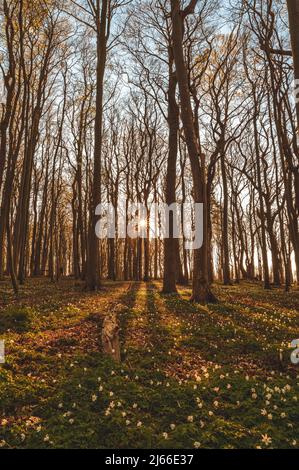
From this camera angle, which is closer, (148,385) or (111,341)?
(148,385)

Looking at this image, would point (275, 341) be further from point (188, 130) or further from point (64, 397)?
point (188, 130)

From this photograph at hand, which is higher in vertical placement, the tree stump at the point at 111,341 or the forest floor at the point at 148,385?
the tree stump at the point at 111,341

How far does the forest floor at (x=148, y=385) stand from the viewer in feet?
15.2

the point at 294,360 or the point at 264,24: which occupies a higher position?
the point at 264,24

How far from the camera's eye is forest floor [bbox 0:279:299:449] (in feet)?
15.2

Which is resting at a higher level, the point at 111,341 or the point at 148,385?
the point at 111,341

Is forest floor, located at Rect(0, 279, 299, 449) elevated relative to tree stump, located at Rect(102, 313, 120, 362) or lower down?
lower down

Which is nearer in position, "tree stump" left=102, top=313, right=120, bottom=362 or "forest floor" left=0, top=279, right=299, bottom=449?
"forest floor" left=0, top=279, right=299, bottom=449

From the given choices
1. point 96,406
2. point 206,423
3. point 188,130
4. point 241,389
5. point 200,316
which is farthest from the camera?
point 188,130

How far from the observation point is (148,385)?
6.34 m

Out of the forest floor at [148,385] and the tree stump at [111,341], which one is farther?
the tree stump at [111,341]
